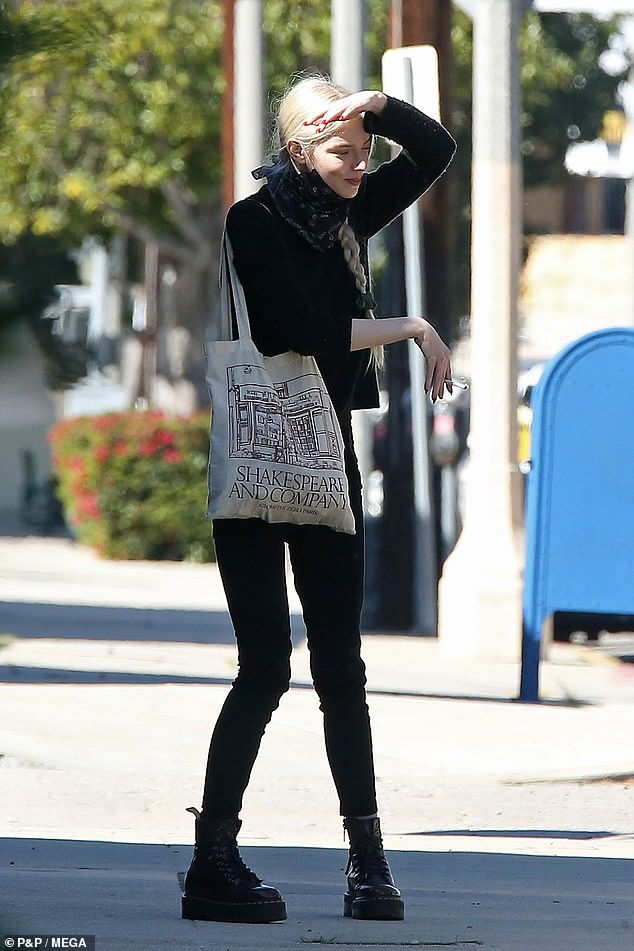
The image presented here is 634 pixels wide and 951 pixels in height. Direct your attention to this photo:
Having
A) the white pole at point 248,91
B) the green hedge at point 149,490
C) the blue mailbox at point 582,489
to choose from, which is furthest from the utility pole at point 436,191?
the green hedge at point 149,490

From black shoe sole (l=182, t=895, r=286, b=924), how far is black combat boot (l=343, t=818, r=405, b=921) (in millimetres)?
162

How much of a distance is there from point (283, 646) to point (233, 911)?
0.56 m

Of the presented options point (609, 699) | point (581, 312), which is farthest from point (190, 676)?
point (581, 312)

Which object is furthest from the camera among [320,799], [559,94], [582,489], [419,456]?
[559,94]

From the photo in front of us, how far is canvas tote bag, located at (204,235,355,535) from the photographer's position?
138 inches

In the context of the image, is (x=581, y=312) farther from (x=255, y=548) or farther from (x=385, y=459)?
(x=255, y=548)

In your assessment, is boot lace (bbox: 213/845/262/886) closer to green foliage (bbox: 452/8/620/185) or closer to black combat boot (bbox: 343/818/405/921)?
black combat boot (bbox: 343/818/405/921)

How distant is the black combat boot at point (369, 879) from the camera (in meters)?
3.61

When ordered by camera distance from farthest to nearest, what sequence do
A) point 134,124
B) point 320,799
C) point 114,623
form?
point 134,124
point 114,623
point 320,799

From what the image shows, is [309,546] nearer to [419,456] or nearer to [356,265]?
[356,265]

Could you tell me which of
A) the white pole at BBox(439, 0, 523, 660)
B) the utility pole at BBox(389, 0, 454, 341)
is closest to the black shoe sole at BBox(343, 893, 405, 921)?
the white pole at BBox(439, 0, 523, 660)

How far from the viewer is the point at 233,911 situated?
3.57 meters

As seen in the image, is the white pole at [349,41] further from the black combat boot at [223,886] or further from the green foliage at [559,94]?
the green foliage at [559,94]

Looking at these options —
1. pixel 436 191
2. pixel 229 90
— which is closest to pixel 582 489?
pixel 436 191
